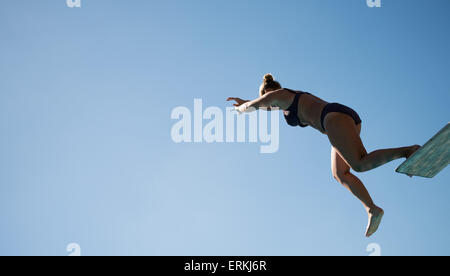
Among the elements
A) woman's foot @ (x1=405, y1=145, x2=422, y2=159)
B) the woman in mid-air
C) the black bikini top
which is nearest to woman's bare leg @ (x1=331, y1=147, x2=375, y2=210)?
the woman in mid-air

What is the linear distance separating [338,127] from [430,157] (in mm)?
Result: 1211

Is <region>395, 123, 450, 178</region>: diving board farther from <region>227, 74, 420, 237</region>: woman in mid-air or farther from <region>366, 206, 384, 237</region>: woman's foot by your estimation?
<region>366, 206, 384, 237</region>: woman's foot

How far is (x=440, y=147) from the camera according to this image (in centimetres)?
457

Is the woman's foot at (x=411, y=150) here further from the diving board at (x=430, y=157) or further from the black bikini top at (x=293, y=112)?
the black bikini top at (x=293, y=112)

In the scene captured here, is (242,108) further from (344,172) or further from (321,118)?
(344,172)

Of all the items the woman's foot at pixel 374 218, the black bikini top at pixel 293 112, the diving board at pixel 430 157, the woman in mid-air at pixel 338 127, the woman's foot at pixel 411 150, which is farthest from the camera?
the woman's foot at pixel 374 218

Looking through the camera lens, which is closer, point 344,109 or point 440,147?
point 440,147

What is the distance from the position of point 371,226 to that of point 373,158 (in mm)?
1460

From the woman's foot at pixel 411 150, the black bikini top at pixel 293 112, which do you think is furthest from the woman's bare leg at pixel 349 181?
the woman's foot at pixel 411 150

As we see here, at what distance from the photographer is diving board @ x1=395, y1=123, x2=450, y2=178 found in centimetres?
439

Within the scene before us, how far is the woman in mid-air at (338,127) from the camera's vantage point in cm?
462

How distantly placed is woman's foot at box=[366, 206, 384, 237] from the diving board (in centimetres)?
80
